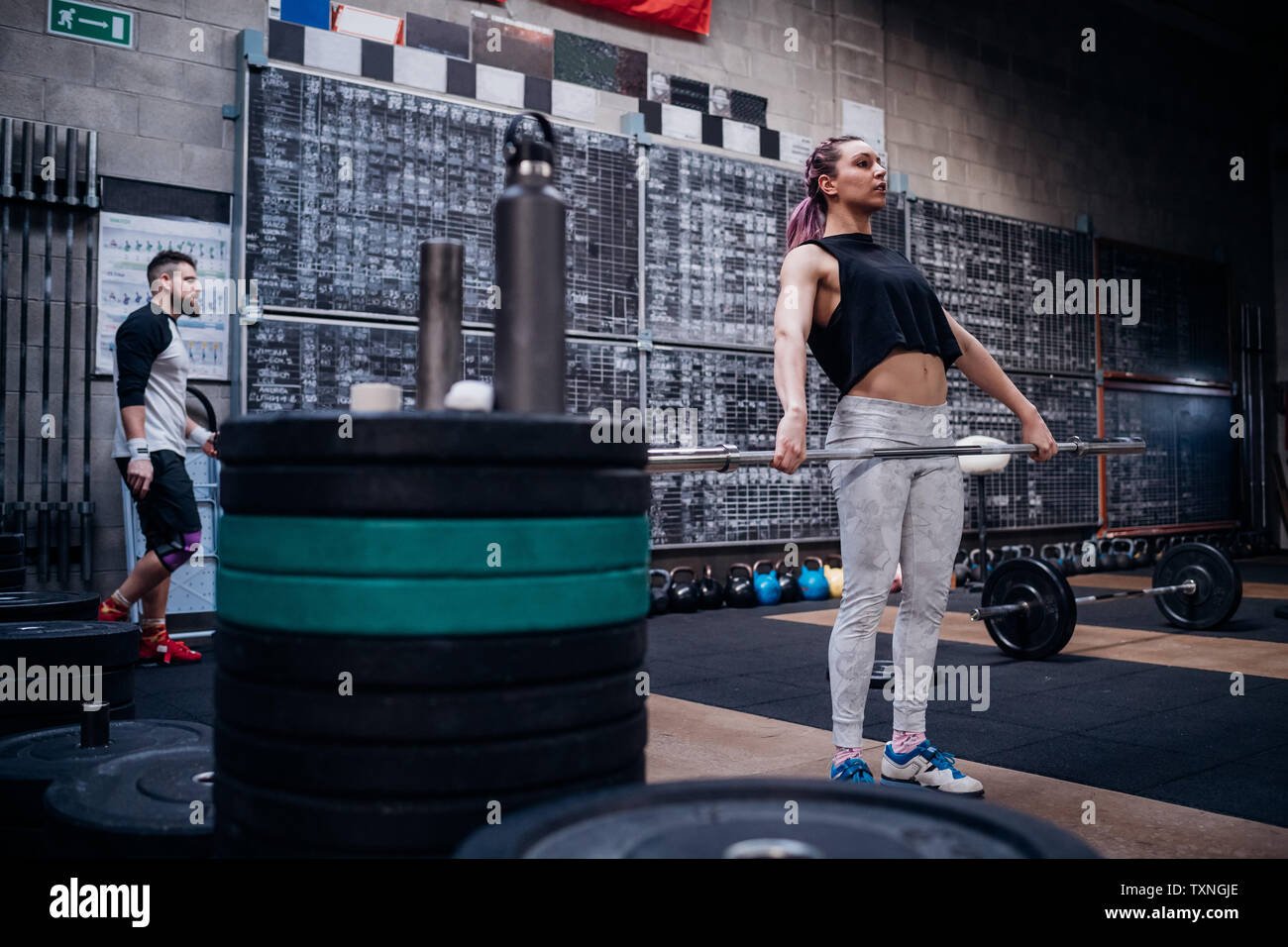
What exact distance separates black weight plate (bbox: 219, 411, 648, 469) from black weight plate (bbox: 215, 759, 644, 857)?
32cm

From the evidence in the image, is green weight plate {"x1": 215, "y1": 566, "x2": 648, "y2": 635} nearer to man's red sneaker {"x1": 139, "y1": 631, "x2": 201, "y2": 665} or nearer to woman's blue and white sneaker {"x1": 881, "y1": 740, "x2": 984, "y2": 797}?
woman's blue and white sneaker {"x1": 881, "y1": 740, "x2": 984, "y2": 797}

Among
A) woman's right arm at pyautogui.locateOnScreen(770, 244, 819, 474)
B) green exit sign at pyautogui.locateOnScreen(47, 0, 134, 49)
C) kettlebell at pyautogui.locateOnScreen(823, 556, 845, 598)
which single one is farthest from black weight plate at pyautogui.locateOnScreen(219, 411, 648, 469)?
kettlebell at pyautogui.locateOnScreen(823, 556, 845, 598)

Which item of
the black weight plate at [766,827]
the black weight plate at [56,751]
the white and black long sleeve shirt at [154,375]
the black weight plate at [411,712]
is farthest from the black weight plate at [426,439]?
the white and black long sleeve shirt at [154,375]

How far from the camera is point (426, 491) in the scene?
95 centimetres

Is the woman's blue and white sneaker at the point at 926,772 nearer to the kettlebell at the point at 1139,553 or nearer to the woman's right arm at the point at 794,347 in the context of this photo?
the woman's right arm at the point at 794,347

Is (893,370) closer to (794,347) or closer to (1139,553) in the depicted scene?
(794,347)

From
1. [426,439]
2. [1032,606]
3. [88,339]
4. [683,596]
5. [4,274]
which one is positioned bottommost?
[683,596]

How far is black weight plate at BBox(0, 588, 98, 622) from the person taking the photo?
2.33m

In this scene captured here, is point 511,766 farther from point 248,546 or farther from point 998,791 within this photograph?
point 998,791

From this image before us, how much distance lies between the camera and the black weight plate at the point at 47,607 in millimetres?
2326

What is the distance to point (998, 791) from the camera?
2.08 meters

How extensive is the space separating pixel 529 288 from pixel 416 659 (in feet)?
1.46

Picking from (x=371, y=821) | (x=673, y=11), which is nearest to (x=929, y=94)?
(x=673, y=11)
